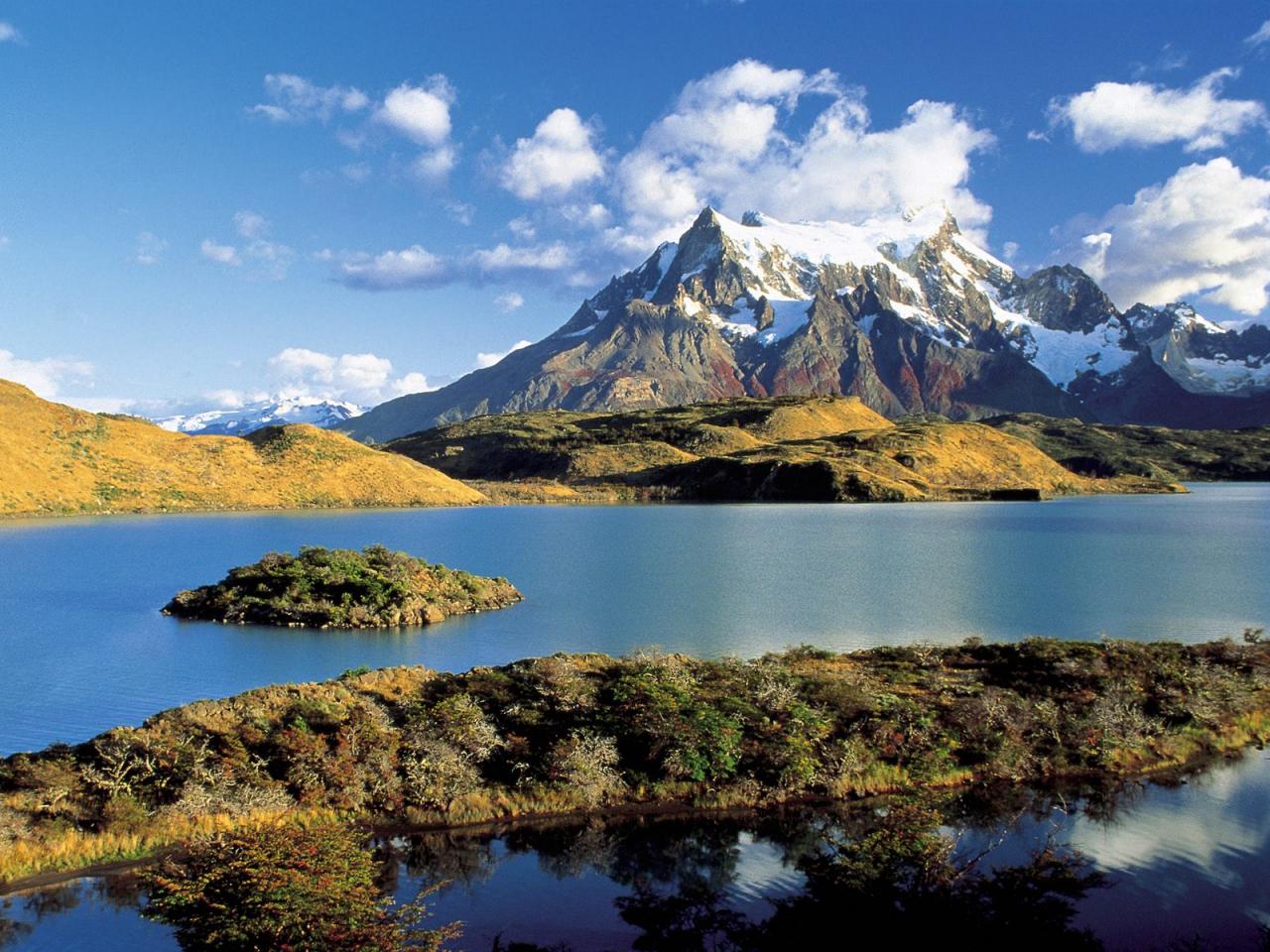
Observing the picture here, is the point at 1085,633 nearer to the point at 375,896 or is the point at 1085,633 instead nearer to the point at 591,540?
the point at 375,896

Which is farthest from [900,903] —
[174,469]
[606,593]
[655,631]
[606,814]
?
[174,469]

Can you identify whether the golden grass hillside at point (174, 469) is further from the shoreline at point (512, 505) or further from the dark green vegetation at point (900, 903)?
the dark green vegetation at point (900, 903)

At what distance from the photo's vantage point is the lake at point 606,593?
129ft

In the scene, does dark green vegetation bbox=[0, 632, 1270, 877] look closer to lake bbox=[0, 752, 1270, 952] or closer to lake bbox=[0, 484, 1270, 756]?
lake bbox=[0, 752, 1270, 952]

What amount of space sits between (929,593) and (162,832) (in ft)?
158

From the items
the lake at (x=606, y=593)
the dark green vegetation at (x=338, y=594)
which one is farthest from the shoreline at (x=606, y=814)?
the dark green vegetation at (x=338, y=594)

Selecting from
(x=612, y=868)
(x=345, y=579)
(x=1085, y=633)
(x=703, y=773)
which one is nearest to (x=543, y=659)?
(x=703, y=773)

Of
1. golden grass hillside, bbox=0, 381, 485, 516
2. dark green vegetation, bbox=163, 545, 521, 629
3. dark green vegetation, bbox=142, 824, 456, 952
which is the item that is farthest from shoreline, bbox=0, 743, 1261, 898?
golden grass hillside, bbox=0, 381, 485, 516

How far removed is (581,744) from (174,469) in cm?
13955

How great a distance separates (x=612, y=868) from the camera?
2061 centimetres

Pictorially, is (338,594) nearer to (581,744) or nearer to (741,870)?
(581,744)

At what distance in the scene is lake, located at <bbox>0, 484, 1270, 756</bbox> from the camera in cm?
3938

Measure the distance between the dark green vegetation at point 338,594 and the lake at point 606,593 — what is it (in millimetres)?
1988

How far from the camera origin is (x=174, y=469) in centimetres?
14538
